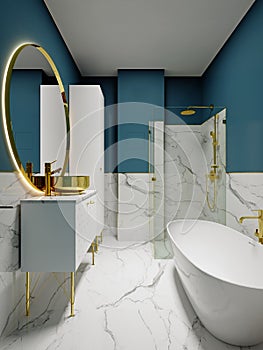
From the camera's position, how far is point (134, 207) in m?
4.68

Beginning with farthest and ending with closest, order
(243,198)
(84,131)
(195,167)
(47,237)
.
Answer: (84,131) < (195,167) < (243,198) < (47,237)

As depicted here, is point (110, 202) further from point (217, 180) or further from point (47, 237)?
point (47, 237)

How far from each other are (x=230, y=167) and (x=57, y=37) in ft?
7.89

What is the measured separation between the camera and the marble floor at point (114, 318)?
1.94 m

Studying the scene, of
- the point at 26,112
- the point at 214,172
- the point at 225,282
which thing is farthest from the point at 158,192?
the point at 225,282

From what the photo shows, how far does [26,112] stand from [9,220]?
0.84 meters

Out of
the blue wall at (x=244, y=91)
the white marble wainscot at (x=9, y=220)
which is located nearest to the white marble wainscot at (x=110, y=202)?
the blue wall at (x=244, y=91)

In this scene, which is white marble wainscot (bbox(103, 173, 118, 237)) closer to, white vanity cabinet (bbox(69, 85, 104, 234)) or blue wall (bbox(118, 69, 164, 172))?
blue wall (bbox(118, 69, 164, 172))

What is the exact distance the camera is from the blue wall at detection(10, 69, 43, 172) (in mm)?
2208

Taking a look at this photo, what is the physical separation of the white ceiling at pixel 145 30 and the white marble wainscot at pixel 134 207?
1703 millimetres

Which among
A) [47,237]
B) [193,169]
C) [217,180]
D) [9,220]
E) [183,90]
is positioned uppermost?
[183,90]

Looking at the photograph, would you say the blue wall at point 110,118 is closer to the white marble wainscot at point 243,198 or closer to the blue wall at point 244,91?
the blue wall at point 244,91

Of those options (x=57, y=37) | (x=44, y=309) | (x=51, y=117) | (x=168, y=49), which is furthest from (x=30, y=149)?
(x=168, y=49)

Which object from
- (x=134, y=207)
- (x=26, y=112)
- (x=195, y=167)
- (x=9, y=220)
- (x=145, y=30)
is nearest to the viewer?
→ (x=9, y=220)
